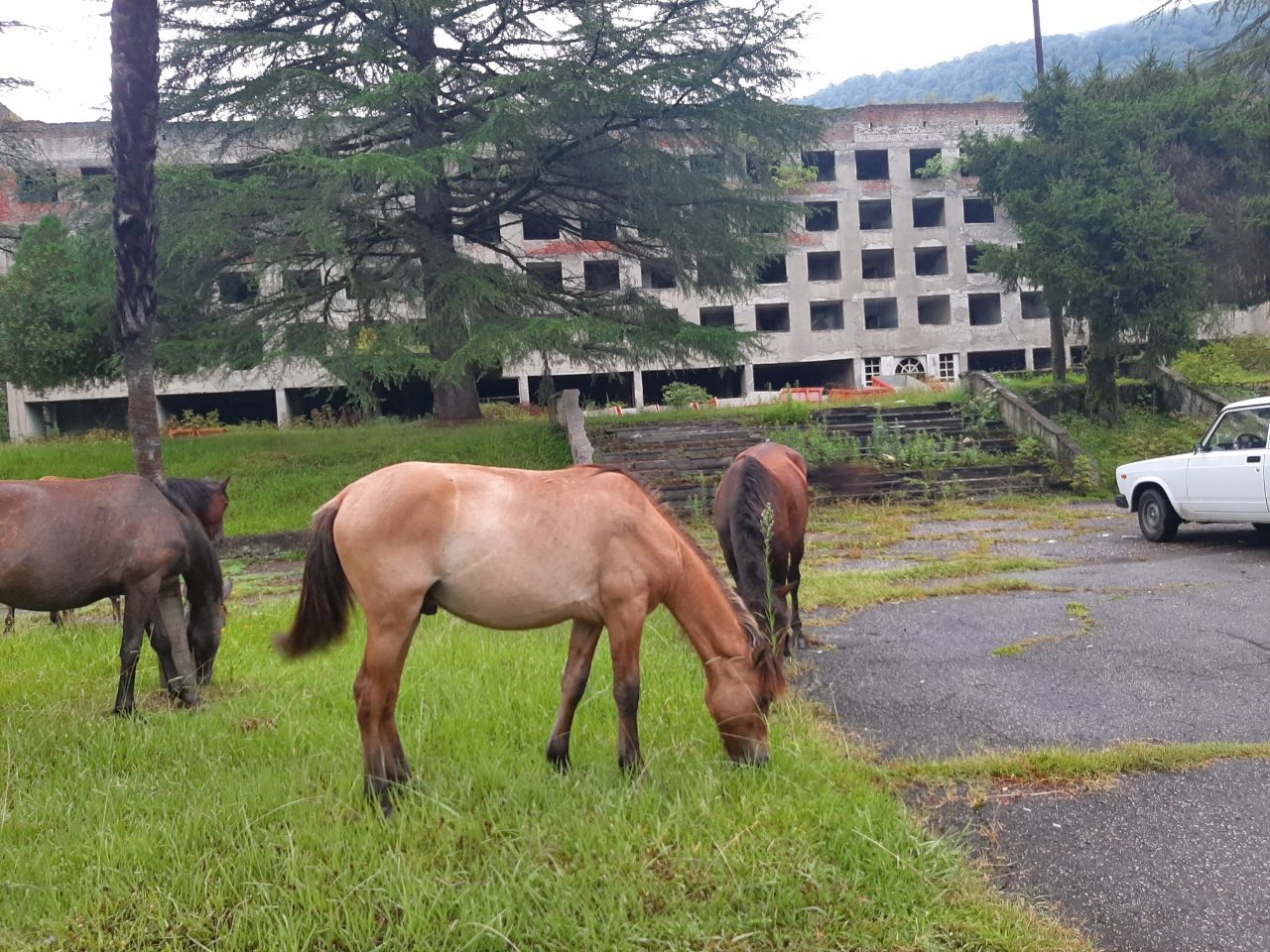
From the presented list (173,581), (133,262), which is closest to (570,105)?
(133,262)

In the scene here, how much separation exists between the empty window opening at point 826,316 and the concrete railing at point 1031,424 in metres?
20.8

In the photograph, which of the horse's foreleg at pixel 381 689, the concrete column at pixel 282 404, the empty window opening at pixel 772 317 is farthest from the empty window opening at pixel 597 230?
the empty window opening at pixel 772 317

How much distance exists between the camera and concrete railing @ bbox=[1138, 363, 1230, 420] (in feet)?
62.7

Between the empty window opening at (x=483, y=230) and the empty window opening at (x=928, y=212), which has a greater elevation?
the empty window opening at (x=928, y=212)

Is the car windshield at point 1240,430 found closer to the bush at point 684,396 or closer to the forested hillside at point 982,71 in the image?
the bush at point 684,396

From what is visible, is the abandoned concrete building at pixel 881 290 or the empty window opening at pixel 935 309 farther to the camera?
the empty window opening at pixel 935 309

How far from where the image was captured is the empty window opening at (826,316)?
41.4 meters

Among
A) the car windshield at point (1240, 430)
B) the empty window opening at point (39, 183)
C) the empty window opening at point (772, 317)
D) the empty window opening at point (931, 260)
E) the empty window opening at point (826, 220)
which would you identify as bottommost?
the car windshield at point (1240, 430)

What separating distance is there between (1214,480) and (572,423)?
34.4 ft

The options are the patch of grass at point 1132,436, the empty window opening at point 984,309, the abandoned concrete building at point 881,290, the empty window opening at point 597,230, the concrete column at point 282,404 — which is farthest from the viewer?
the empty window opening at point 984,309

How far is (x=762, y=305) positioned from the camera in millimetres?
40375

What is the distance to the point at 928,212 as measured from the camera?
42938 mm

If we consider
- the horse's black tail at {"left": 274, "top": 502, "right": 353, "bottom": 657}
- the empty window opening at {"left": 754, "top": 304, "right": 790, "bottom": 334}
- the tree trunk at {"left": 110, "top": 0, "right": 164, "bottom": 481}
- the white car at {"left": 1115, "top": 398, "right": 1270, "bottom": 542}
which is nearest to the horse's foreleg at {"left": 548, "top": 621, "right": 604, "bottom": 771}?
the horse's black tail at {"left": 274, "top": 502, "right": 353, "bottom": 657}

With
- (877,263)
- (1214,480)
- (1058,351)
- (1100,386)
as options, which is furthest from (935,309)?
(1214,480)
